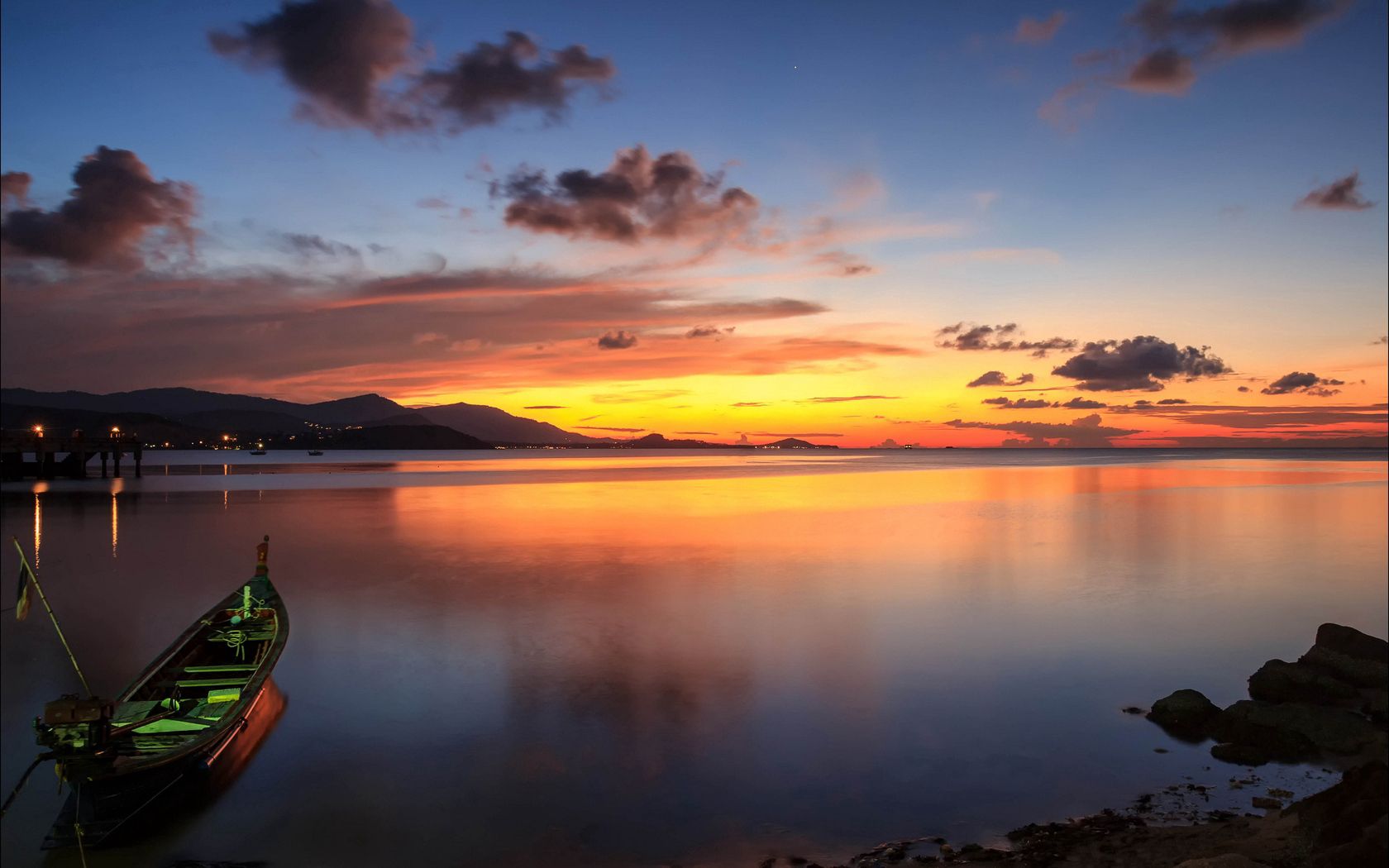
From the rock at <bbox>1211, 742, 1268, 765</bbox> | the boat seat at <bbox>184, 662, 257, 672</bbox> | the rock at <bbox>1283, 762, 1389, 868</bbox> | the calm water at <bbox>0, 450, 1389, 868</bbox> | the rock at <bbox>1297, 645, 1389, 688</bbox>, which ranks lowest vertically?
the calm water at <bbox>0, 450, 1389, 868</bbox>

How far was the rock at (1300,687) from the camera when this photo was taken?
15.0 meters

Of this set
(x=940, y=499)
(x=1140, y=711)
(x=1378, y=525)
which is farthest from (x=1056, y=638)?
(x=940, y=499)

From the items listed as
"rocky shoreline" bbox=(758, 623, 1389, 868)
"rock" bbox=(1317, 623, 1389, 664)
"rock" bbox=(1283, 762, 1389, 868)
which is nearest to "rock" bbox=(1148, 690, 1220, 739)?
"rocky shoreline" bbox=(758, 623, 1389, 868)

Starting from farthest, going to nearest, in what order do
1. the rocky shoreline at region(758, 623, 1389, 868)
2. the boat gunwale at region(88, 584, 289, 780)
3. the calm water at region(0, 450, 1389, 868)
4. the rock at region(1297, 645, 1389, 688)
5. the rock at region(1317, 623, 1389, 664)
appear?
the rock at region(1317, 623, 1389, 664), the rock at region(1297, 645, 1389, 688), the calm water at region(0, 450, 1389, 868), the boat gunwale at region(88, 584, 289, 780), the rocky shoreline at region(758, 623, 1389, 868)

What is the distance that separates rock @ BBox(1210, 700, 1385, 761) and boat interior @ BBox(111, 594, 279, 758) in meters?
15.9

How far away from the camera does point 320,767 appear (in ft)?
43.4

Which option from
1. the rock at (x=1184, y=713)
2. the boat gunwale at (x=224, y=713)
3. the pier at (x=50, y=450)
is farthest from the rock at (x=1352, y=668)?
the pier at (x=50, y=450)

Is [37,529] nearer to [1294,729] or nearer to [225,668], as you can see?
[225,668]

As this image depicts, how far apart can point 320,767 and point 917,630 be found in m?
16.2

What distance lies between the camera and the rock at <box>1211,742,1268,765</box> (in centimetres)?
1270

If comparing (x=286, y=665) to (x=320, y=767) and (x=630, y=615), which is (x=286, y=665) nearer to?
(x=320, y=767)

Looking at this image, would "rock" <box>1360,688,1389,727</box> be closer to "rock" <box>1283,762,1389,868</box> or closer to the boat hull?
"rock" <box>1283,762,1389,868</box>

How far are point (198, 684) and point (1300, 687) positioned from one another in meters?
19.6

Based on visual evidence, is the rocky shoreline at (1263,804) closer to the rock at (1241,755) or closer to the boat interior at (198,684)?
the rock at (1241,755)
